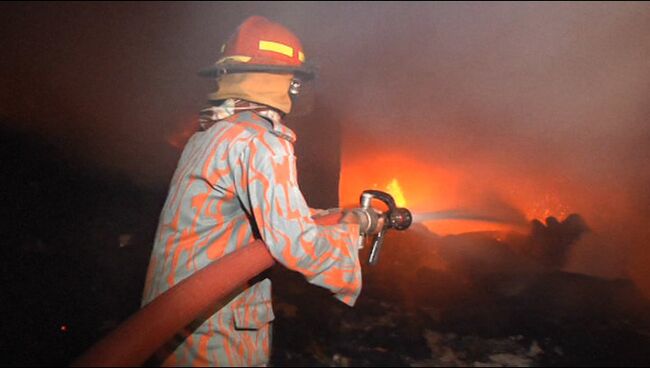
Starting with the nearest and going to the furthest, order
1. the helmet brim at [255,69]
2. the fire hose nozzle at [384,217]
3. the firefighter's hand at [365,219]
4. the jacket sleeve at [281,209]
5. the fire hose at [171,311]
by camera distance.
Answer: the fire hose at [171,311] → the jacket sleeve at [281,209] → the helmet brim at [255,69] → the firefighter's hand at [365,219] → the fire hose nozzle at [384,217]

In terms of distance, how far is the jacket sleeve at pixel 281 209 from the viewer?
4.86ft

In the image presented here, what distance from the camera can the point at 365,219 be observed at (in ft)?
6.40

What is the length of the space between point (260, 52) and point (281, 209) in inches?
32.5

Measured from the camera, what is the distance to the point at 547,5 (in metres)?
4.22

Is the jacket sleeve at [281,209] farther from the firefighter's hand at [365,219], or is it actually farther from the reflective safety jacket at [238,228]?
the firefighter's hand at [365,219]

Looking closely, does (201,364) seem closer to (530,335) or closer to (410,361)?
(410,361)

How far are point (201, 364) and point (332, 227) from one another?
896mm

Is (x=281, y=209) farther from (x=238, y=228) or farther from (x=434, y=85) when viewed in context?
(x=434, y=85)

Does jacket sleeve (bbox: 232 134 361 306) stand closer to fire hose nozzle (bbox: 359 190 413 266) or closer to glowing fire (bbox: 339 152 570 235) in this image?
fire hose nozzle (bbox: 359 190 413 266)

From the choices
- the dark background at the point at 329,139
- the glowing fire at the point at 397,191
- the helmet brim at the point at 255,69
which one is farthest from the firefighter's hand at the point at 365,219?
the glowing fire at the point at 397,191

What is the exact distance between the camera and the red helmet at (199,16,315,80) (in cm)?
177

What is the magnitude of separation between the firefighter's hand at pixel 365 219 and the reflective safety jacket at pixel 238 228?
0.09m

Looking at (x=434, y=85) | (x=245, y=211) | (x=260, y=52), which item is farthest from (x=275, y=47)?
(x=434, y=85)

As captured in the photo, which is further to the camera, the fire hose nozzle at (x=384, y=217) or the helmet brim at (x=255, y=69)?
the fire hose nozzle at (x=384, y=217)
